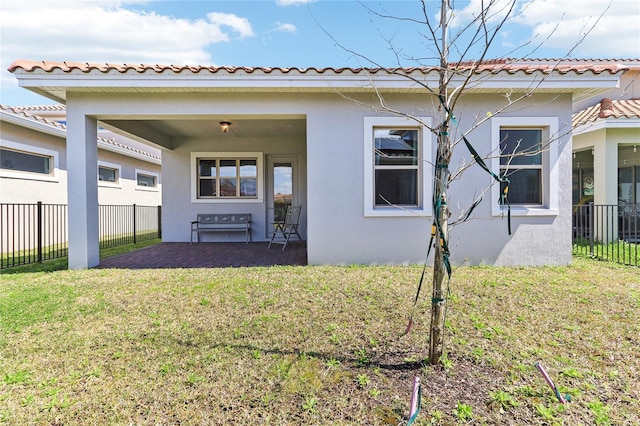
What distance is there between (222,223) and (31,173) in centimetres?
555

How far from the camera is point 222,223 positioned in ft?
33.4

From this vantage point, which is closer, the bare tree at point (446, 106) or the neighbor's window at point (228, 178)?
the bare tree at point (446, 106)

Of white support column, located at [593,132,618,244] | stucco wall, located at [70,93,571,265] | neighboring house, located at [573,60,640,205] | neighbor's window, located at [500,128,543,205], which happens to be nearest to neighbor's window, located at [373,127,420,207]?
stucco wall, located at [70,93,571,265]

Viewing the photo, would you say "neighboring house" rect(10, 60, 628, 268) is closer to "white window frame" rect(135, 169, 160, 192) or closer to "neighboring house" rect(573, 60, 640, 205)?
"neighboring house" rect(573, 60, 640, 205)

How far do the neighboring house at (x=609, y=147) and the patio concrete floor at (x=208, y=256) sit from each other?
7086mm

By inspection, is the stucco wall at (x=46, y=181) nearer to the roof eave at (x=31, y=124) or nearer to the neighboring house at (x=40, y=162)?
the neighboring house at (x=40, y=162)

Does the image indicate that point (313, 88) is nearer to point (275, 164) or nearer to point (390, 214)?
point (390, 214)

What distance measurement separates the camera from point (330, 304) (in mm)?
4148

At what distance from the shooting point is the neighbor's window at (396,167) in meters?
6.46

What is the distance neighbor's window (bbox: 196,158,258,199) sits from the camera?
10648mm

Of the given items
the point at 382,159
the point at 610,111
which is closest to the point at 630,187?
the point at 610,111

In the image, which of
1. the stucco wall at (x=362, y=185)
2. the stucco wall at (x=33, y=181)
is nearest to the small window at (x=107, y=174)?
the stucco wall at (x=33, y=181)

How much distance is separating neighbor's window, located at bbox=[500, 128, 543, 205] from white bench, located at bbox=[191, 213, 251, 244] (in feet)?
23.1

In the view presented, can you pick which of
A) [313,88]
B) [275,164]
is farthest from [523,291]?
[275,164]
